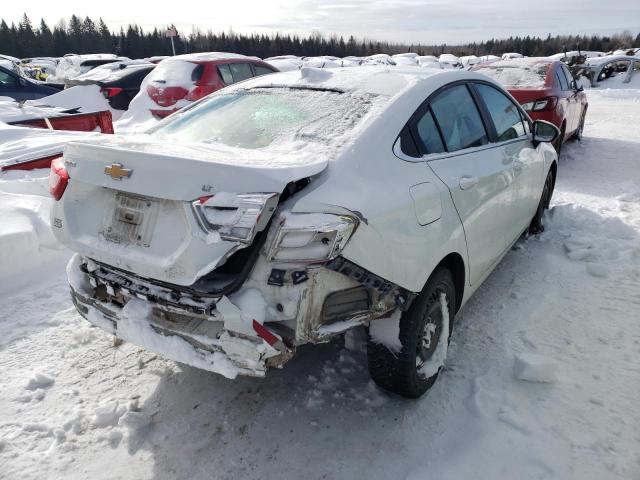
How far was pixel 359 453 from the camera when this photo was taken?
2.33 m

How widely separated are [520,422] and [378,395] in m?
0.73

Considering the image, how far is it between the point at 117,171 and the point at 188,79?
298 inches

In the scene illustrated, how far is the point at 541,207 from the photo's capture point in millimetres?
4801

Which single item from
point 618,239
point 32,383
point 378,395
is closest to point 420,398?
point 378,395

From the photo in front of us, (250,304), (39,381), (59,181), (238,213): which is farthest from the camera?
(39,381)

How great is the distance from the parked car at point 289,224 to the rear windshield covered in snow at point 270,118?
0.01 meters

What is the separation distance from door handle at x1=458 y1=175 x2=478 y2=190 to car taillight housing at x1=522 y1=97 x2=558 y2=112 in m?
5.05

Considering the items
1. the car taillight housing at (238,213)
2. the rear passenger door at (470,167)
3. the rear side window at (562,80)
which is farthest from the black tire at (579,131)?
the car taillight housing at (238,213)

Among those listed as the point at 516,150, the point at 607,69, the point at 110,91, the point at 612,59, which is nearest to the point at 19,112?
the point at 110,91

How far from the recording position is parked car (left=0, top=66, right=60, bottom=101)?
10.7 metres

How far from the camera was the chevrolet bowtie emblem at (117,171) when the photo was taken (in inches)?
81.0

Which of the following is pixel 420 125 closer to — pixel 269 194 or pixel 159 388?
pixel 269 194

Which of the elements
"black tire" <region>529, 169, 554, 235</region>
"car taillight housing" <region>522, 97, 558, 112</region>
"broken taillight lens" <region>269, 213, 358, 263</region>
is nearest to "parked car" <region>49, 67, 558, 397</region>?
"broken taillight lens" <region>269, 213, 358, 263</region>

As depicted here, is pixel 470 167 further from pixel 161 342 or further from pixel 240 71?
pixel 240 71
